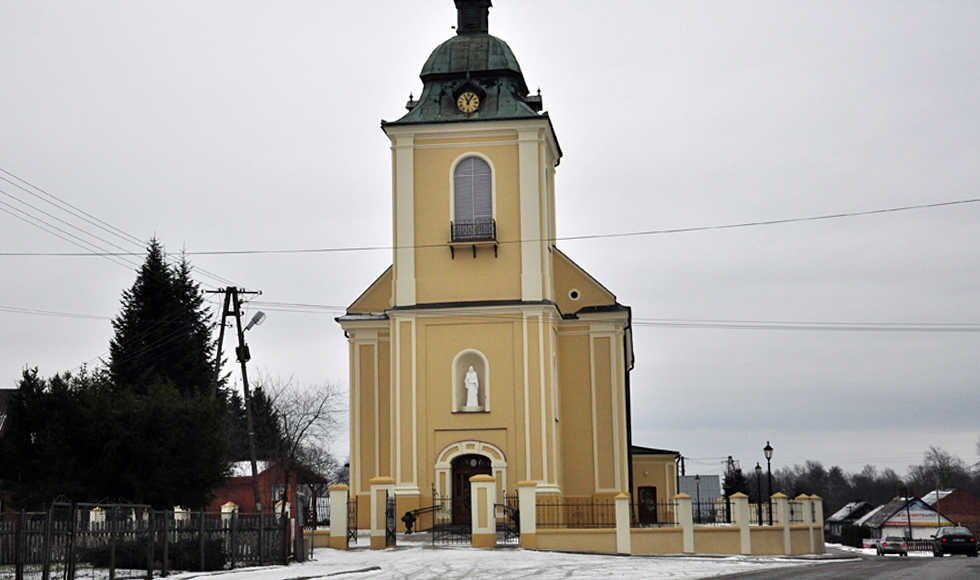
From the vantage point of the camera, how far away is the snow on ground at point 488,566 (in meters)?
21.5

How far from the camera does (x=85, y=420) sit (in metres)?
29.8

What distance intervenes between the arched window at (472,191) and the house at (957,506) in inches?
2278

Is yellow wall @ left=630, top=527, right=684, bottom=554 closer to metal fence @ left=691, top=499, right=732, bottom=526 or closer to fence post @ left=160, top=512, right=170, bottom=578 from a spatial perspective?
metal fence @ left=691, top=499, right=732, bottom=526

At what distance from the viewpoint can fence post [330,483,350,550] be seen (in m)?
30.8

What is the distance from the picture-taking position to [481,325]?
3750 cm

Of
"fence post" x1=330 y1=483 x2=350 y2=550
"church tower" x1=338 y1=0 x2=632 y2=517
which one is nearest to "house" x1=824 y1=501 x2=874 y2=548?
"church tower" x1=338 y1=0 x2=632 y2=517

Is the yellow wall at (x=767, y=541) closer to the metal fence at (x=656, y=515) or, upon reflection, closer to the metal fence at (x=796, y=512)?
the metal fence at (x=796, y=512)

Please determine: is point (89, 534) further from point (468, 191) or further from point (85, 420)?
point (468, 191)

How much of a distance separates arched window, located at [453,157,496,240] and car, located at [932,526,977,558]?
22495mm

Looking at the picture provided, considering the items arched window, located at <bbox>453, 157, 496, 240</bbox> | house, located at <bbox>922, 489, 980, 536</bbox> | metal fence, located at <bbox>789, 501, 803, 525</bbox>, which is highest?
arched window, located at <bbox>453, 157, 496, 240</bbox>

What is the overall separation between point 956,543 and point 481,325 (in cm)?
2136

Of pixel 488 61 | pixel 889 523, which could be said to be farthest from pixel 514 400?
pixel 889 523

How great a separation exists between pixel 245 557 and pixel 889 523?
2716 inches

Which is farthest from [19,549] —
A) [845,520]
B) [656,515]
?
[845,520]
